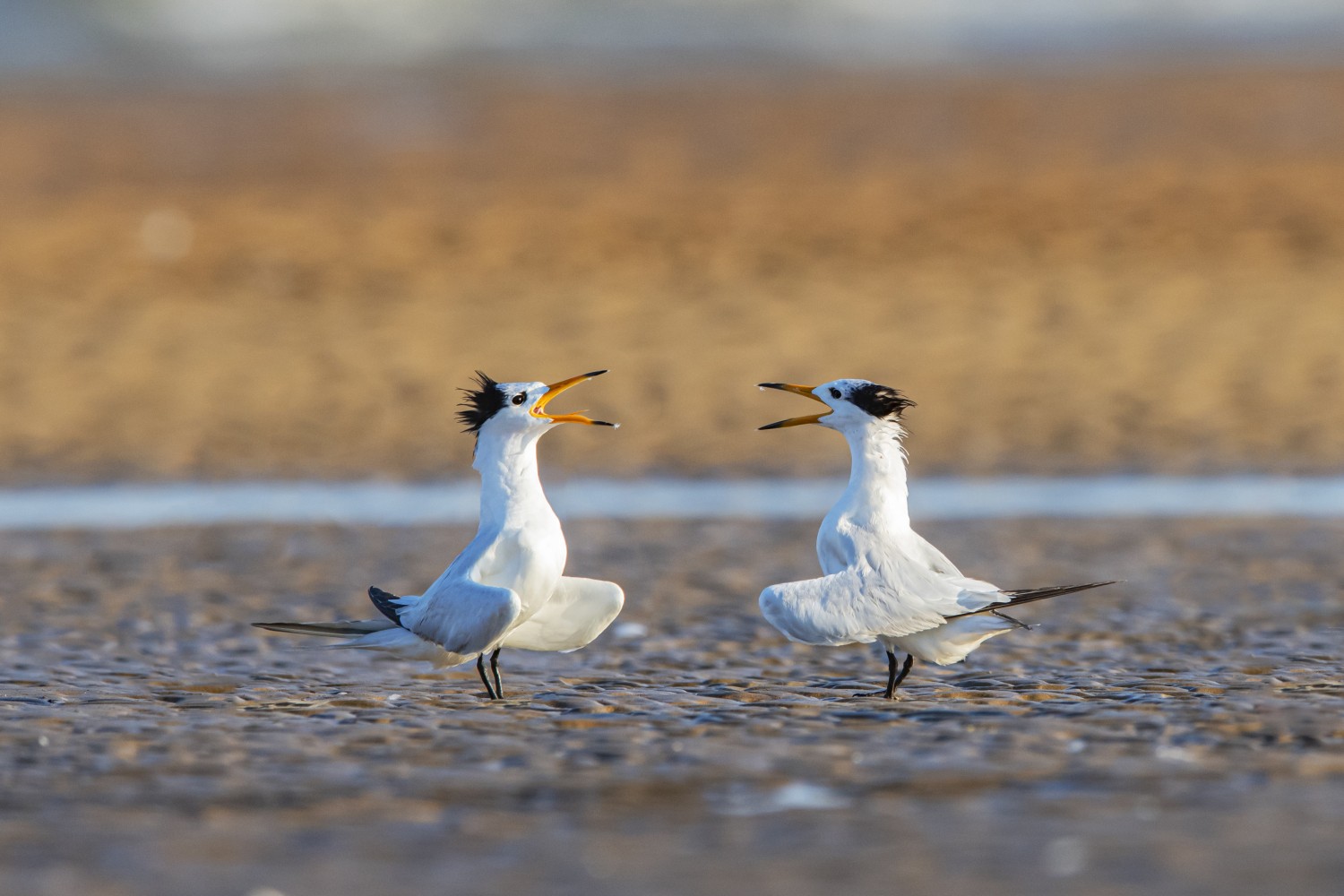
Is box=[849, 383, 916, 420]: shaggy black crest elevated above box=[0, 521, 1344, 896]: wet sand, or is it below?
above

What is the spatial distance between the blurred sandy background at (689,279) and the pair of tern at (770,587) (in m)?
3.93

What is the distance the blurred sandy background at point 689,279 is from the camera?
9.28 meters

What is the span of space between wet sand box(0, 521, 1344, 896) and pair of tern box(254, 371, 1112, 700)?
0.67ft

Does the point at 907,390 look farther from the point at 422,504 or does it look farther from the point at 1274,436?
the point at 422,504

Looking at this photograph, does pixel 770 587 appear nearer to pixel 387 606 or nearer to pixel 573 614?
pixel 573 614

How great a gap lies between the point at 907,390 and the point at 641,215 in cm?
466

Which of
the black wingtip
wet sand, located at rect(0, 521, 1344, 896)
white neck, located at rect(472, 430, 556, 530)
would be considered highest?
white neck, located at rect(472, 430, 556, 530)

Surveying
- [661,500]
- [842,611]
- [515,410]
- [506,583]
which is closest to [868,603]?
[842,611]

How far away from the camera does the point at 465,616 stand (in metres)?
4.57

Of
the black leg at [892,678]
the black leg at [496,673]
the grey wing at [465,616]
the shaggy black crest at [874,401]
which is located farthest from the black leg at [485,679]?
the shaggy black crest at [874,401]

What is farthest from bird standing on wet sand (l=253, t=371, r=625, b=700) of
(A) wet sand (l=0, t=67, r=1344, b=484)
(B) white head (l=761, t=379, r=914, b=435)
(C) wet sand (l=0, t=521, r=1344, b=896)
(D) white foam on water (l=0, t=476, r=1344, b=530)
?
(A) wet sand (l=0, t=67, r=1344, b=484)

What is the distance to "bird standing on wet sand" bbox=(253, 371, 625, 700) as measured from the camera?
4.59m

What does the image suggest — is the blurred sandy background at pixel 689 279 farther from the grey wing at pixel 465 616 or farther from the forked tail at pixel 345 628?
the grey wing at pixel 465 616

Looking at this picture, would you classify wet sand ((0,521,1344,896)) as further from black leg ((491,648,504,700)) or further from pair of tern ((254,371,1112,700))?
pair of tern ((254,371,1112,700))
